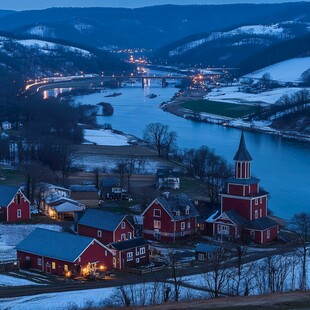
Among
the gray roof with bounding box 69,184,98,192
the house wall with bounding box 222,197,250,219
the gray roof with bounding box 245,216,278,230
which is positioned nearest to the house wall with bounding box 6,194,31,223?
the gray roof with bounding box 69,184,98,192

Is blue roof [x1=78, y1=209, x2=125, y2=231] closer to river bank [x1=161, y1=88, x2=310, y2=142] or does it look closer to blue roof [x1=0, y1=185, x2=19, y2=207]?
blue roof [x1=0, y1=185, x2=19, y2=207]

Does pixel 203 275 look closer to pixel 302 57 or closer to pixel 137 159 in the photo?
pixel 137 159

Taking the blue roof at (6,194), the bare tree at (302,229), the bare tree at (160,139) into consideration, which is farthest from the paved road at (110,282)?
the bare tree at (160,139)

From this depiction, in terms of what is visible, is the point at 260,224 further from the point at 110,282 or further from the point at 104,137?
the point at 104,137

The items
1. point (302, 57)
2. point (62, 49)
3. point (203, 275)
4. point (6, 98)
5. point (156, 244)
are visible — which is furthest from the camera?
point (62, 49)

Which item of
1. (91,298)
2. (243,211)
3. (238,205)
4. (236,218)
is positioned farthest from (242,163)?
(91,298)

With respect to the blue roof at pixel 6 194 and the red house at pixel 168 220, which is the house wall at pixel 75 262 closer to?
the red house at pixel 168 220

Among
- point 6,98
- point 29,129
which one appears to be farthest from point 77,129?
point 6,98
